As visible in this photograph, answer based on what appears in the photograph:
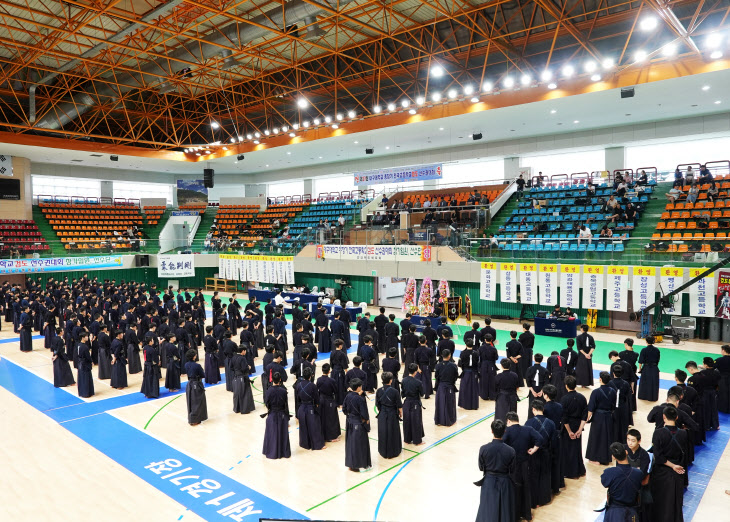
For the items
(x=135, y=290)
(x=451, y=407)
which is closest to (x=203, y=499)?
(x=451, y=407)

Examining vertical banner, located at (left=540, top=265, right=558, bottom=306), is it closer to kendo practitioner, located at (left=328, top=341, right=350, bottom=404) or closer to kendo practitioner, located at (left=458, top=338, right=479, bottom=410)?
kendo practitioner, located at (left=458, top=338, right=479, bottom=410)

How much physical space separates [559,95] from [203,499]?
1850 centimetres

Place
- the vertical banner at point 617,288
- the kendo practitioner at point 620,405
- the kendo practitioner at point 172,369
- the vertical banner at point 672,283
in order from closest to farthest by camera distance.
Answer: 1. the kendo practitioner at point 620,405
2. the kendo practitioner at point 172,369
3. the vertical banner at point 672,283
4. the vertical banner at point 617,288

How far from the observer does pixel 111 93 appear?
26844 millimetres

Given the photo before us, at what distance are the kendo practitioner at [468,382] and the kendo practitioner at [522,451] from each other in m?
4.30

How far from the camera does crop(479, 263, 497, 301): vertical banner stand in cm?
2005

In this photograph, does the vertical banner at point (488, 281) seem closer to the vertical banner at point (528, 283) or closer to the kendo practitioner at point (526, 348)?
the vertical banner at point (528, 283)

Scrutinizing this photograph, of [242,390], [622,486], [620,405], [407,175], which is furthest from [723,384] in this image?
[407,175]

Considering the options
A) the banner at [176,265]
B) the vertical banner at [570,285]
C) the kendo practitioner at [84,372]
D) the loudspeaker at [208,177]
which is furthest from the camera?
the loudspeaker at [208,177]

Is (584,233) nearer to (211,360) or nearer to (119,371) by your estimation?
(211,360)

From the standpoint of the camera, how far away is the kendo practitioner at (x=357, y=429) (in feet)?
25.1

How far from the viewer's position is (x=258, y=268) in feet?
94.7

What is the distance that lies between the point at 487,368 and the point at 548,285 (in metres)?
8.79

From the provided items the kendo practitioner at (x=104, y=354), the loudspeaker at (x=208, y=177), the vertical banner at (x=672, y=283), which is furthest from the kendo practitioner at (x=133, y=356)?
the loudspeaker at (x=208, y=177)
